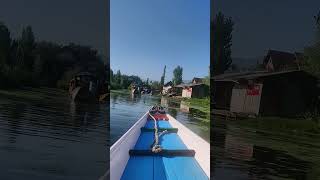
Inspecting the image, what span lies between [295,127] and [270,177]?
4.94m

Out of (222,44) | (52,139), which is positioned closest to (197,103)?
(52,139)

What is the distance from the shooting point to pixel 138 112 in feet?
15.4

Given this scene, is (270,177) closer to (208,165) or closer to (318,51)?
(208,165)

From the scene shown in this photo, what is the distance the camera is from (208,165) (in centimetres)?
311

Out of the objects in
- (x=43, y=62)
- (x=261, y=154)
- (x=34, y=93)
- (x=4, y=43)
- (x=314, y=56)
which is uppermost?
(x=4, y=43)

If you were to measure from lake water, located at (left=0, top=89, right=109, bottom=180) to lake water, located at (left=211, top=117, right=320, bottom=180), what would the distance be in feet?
6.21

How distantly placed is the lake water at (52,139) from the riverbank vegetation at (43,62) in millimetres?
390

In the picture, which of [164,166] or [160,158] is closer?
[164,166]

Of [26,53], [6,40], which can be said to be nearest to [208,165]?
[26,53]

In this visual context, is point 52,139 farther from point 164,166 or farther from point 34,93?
point 164,166

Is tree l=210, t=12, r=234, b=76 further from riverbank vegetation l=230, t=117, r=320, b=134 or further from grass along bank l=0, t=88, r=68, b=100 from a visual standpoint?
grass along bank l=0, t=88, r=68, b=100

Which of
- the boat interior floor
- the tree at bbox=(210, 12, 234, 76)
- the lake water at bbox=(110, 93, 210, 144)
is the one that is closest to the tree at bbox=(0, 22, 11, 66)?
the lake water at bbox=(110, 93, 210, 144)

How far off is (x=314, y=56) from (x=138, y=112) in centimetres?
958

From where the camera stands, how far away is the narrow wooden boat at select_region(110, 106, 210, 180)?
10.0 ft
